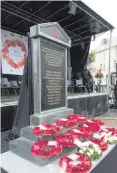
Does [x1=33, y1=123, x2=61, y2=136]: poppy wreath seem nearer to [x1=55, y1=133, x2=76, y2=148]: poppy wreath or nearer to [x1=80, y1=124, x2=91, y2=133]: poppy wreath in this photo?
[x1=55, y1=133, x2=76, y2=148]: poppy wreath

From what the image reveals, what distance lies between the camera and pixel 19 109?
7.52 feet

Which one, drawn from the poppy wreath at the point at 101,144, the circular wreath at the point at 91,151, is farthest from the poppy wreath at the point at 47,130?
the poppy wreath at the point at 101,144

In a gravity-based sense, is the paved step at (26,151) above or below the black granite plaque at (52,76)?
below

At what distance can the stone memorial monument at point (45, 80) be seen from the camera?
197 cm

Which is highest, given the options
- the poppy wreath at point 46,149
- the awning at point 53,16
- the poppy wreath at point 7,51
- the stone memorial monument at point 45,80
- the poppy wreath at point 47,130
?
the awning at point 53,16

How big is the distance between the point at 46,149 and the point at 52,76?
3.10 ft

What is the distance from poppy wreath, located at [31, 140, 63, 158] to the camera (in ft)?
5.05

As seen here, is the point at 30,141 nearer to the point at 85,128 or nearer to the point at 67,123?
the point at 67,123

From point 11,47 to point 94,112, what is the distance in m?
3.93

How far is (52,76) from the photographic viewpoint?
2268mm

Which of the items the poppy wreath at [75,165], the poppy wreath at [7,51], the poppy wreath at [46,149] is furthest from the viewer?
the poppy wreath at [7,51]

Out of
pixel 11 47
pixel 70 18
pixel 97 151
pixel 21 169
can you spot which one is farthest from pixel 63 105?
pixel 11 47

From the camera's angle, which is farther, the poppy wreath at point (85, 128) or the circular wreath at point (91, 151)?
the poppy wreath at point (85, 128)

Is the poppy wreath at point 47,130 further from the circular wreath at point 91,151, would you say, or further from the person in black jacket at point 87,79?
the person in black jacket at point 87,79
